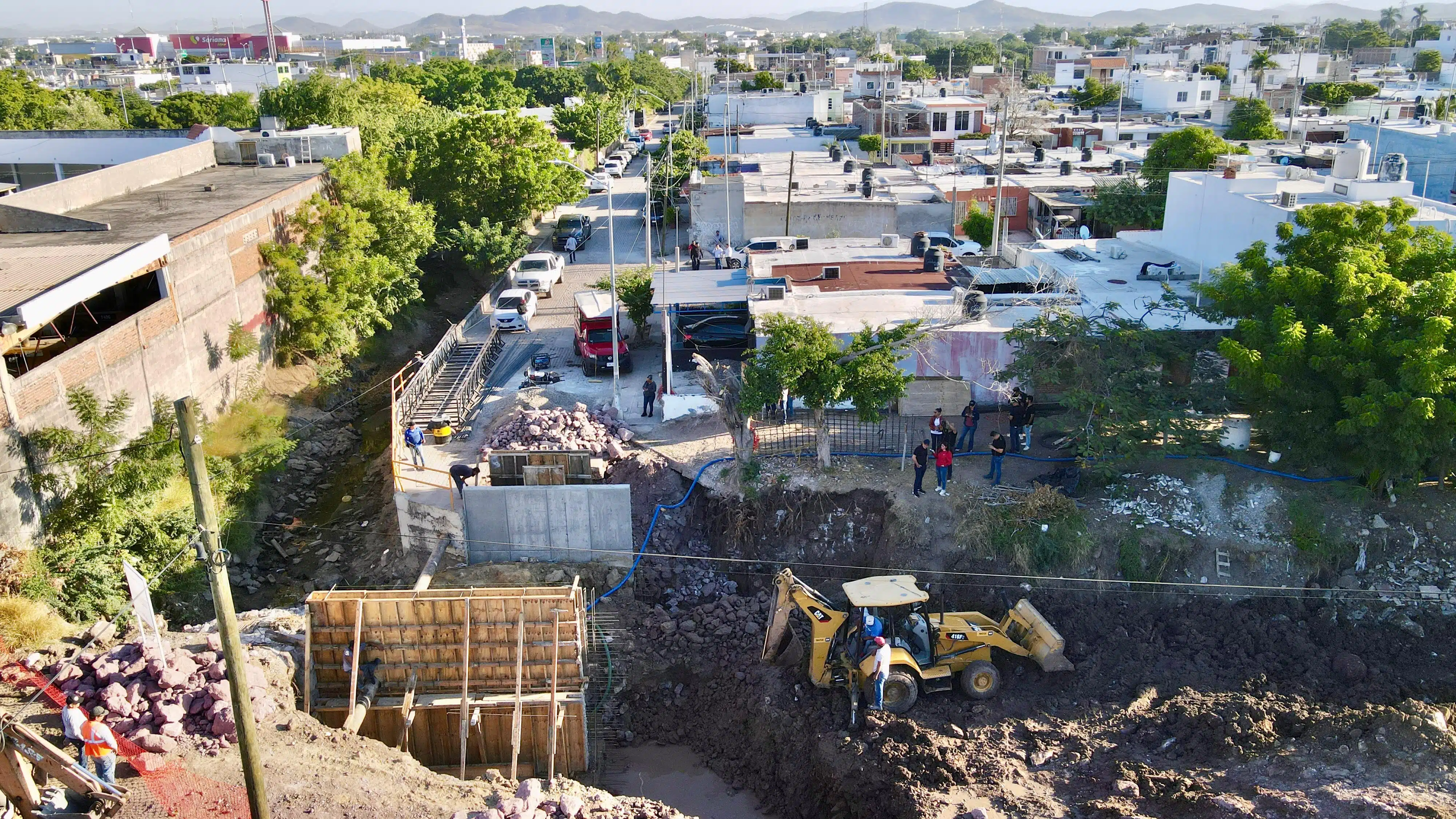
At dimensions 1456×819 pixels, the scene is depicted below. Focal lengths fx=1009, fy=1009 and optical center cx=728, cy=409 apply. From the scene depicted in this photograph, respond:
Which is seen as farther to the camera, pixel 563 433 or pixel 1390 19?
pixel 1390 19

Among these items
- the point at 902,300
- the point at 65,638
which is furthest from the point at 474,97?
the point at 65,638

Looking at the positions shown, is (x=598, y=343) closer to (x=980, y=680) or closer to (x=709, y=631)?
(x=709, y=631)

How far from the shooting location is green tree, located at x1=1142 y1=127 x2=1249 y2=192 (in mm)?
38812

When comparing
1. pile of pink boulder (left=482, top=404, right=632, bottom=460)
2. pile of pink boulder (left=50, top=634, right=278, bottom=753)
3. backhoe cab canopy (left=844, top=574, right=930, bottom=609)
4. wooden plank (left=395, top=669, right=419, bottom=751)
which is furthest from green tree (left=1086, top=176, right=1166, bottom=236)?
pile of pink boulder (left=50, top=634, right=278, bottom=753)

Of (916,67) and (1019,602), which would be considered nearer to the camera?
(1019,602)

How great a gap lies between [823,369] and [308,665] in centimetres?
988

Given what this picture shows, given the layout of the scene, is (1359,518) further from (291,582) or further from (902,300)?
(291,582)

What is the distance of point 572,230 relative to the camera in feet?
148

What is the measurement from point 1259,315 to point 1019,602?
6.80 meters

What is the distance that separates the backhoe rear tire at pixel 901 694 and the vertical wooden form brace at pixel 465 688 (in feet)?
18.1

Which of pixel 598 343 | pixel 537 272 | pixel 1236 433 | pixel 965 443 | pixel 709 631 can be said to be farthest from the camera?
pixel 537 272

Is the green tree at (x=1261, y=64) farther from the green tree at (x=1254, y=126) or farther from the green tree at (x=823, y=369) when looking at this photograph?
the green tree at (x=823, y=369)

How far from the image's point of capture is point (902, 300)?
2388 centimetres

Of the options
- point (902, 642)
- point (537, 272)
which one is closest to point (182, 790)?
point (902, 642)
